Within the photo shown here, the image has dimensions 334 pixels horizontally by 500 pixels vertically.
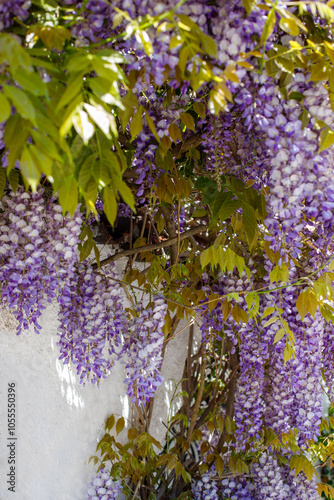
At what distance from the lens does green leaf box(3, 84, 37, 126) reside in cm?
81

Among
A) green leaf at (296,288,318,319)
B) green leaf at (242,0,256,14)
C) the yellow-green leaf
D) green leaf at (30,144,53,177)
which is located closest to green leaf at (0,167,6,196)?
green leaf at (30,144,53,177)

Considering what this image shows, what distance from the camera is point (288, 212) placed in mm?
1219

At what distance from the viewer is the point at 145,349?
158cm

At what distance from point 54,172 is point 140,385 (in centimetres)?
87

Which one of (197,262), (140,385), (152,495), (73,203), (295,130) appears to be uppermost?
(197,262)

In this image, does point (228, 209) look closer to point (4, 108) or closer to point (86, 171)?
point (86, 171)

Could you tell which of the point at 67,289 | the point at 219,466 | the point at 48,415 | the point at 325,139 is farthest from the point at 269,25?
the point at 219,466

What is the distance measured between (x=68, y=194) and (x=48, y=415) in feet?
4.33

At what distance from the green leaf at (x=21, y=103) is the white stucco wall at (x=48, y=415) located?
3.73 feet

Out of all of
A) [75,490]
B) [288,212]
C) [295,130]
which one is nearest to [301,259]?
[288,212]

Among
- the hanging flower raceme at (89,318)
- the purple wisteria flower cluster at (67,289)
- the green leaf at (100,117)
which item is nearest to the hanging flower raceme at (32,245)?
the purple wisteria flower cluster at (67,289)

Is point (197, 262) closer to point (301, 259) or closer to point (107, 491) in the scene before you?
point (301, 259)

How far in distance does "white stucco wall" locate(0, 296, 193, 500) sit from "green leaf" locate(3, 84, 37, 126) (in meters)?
1.14

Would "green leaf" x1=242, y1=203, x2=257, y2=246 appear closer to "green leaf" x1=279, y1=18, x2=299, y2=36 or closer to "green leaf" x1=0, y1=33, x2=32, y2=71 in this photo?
"green leaf" x1=279, y1=18, x2=299, y2=36
